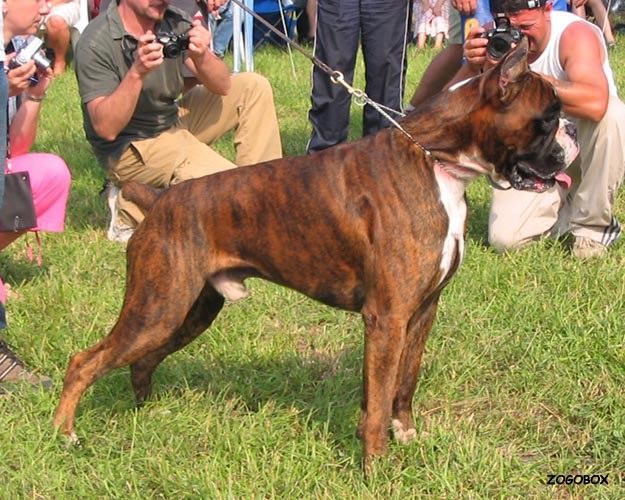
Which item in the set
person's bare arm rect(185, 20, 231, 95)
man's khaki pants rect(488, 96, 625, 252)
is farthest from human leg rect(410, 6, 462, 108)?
person's bare arm rect(185, 20, 231, 95)

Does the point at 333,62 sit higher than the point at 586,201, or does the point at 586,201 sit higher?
the point at 333,62

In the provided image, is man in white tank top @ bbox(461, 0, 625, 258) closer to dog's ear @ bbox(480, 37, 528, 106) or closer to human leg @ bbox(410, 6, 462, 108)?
human leg @ bbox(410, 6, 462, 108)

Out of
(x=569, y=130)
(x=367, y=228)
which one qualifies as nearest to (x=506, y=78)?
(x=569, y=130)

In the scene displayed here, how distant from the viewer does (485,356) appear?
4.71 metres

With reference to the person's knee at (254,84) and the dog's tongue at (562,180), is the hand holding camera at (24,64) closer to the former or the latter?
the person's knee at (254,84)

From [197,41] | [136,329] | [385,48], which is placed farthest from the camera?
[385,48]

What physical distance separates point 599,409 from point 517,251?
1904 millimetres

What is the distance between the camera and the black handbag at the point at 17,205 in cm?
515

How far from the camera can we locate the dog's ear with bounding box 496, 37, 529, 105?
3.31 m

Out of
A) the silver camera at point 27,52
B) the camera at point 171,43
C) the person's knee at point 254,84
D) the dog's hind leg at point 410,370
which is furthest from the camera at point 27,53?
the dog's hind leg at point 410,370

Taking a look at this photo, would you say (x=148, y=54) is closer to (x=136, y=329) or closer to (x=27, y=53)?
(x=27, y=53)

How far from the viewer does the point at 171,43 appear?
5762 mm

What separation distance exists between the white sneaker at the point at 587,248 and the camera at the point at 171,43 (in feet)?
8.52

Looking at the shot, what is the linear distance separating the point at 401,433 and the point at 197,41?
3042 mm
